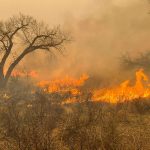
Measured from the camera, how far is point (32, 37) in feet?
100

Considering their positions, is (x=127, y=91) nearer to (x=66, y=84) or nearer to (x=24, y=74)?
(x=66, y=84)

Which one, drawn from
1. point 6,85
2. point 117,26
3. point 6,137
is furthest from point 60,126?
point 117,26

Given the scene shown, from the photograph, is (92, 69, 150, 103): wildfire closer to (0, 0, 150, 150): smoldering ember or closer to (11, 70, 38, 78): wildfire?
(0, 0, 150, 150): smoldering ember

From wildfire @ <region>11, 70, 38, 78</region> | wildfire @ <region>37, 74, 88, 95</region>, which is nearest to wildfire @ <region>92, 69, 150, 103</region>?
wildfire @ <region>37, 74, 88, 95</region>

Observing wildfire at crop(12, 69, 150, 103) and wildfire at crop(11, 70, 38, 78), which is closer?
wildfire at crop(12, 69, 150, 103)

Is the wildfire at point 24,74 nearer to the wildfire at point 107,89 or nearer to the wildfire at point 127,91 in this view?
the wildfire at point 107,89

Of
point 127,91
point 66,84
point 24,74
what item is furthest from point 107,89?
point 24,74

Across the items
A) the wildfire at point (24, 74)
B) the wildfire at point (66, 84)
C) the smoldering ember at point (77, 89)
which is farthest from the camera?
the wildfire at point (24, 74)

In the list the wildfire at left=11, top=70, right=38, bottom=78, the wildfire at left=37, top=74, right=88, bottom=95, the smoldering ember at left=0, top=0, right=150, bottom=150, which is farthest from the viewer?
the wildfire at left=11, top=70, right=38, bottom=78

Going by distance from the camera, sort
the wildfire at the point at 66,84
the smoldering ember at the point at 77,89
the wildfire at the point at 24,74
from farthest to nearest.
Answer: the wildfire at the point at 24,74, the wildfire at the point at 66,84, the smoldering ember at the point at 77,89

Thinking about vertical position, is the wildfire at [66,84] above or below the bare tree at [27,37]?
below

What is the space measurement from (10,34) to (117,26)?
1152cm

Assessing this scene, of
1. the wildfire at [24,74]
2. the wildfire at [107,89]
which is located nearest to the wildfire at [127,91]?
the wildfire at [107,89]

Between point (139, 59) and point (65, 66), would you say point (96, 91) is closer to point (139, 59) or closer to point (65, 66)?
point (139, 59)
